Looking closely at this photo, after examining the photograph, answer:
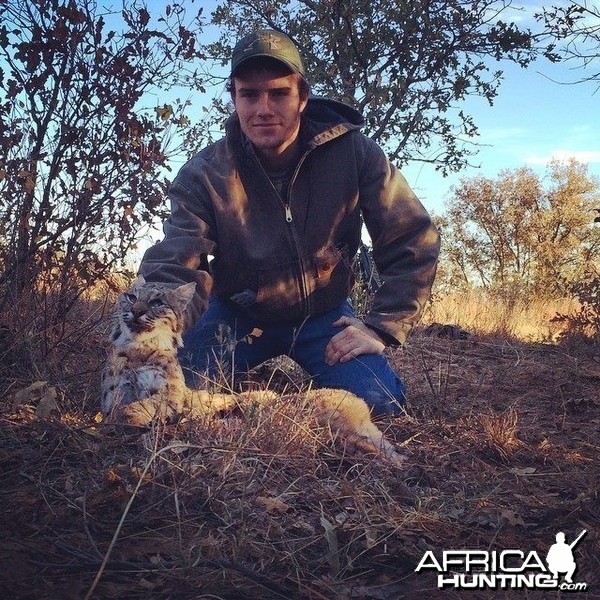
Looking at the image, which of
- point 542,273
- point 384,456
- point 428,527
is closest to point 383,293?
point 384,456

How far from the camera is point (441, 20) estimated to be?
9320 mm

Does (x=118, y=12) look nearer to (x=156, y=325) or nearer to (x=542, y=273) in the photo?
(x=156, y=325)

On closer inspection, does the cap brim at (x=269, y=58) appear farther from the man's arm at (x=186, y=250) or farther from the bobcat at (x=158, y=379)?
the bobcat at (x=158, y=379)

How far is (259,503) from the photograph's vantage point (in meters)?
2.75

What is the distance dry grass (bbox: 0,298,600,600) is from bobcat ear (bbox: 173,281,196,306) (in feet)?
2.19

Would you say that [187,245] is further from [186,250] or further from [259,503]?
[259,503]

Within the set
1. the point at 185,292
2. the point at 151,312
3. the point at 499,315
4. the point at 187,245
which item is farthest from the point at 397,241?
the point at 499,315

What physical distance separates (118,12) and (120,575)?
4.20 m

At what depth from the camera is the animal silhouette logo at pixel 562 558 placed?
8.07ft

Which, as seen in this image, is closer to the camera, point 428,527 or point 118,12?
point 428,527

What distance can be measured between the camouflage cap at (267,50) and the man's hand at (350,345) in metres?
1.77

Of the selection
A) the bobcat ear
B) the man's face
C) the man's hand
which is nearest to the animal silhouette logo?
the man's hand

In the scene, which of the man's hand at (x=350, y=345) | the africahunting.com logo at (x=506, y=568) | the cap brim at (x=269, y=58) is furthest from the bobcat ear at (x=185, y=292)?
the africahunting.com logo at (x=506, y=568)

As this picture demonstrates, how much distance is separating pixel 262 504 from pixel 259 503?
0.05 feet
